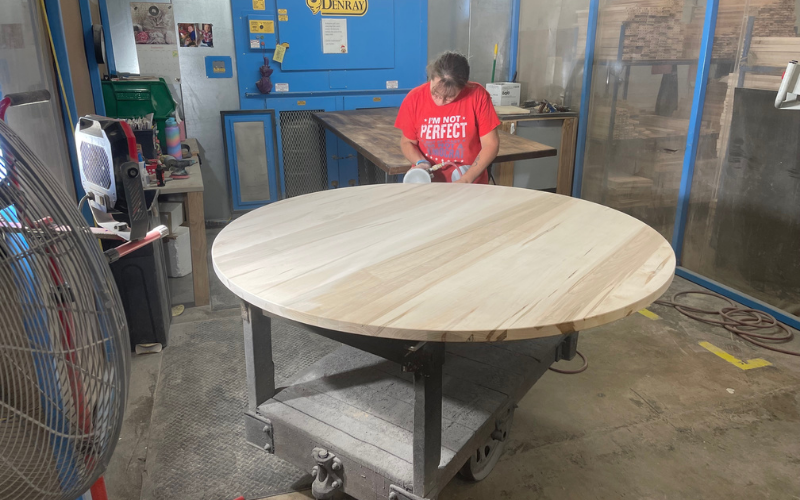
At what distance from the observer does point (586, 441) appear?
79.4 inches

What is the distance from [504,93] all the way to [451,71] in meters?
2.33

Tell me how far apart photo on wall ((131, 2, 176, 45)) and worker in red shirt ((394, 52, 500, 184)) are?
2.33 m

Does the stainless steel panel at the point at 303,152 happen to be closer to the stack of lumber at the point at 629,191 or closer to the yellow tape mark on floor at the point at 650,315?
the stack of lumber at the point at 629,191

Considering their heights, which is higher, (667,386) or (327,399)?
(327,399)

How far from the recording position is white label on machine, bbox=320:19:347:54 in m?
4.50

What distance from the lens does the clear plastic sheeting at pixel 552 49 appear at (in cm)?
456

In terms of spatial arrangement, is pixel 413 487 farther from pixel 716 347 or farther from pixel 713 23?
pixel 713 23

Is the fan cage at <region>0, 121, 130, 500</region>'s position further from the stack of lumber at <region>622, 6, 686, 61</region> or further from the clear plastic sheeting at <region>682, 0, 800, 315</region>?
the stack of lumber at <region>622, 6, 686, 61</region>

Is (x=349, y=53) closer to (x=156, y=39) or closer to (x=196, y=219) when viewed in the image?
(x=156, y=39)

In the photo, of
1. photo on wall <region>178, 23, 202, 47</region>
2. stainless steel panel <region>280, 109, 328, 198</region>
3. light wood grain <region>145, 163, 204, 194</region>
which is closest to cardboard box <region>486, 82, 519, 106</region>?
stainless steel panel <region>280, 109, 328, 198</region>

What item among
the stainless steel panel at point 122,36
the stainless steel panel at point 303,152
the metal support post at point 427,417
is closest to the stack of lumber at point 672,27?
the stainless steel panel at point 303,152

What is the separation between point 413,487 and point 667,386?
60.4 inches

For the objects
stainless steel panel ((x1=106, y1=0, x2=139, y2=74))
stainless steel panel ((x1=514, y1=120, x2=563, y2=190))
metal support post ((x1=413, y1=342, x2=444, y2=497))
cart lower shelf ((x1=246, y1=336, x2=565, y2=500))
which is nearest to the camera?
metal support post ((x1=413, y1=342, x2=444, y2=497))

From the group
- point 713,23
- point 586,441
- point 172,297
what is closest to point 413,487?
point 586,441
